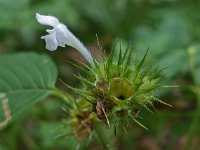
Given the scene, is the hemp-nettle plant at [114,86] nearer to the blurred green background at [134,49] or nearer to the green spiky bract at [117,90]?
the green spiky bract at [117,90]

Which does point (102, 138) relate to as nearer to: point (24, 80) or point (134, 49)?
point (24, 80)

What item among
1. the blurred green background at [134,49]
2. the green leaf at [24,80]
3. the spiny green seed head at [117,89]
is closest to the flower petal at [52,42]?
the spiny green seed head at [117,89]

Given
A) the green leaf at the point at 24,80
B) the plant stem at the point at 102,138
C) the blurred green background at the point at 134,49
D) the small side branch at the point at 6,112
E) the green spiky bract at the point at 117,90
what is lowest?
the blurred green background at the point at 134,49

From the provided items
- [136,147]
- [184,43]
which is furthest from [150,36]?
[136,147]

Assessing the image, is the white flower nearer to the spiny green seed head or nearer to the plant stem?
the spiny green seed head

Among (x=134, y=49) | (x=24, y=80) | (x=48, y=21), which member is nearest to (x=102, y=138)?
(x=48, y=21)

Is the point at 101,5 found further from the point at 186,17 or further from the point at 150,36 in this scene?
the point at 150,36

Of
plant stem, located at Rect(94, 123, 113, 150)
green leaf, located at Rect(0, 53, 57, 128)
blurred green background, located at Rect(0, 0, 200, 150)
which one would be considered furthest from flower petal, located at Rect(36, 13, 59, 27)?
blurred green background, located at Rect(0, 0, 200, 150)
